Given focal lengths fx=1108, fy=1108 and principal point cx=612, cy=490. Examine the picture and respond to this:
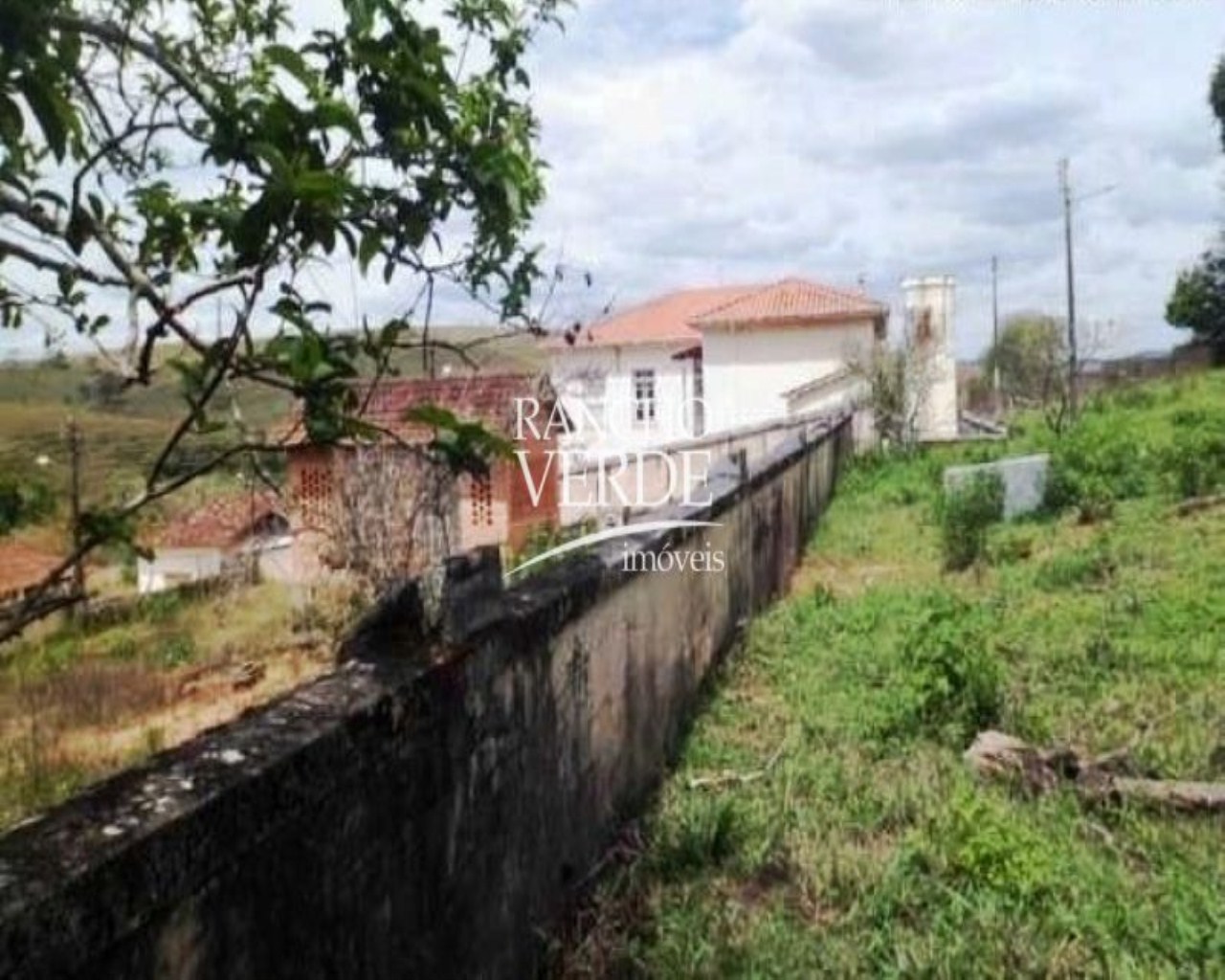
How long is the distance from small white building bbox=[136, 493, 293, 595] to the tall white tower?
14786mm

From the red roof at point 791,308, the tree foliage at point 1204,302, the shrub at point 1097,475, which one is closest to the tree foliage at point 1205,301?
the tree foliage at point 1204,302

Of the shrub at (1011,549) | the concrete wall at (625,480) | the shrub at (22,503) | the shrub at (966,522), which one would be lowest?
the shrub at (1011,549)

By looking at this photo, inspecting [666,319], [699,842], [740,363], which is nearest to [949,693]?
[699,842]

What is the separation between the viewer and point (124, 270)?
190cm

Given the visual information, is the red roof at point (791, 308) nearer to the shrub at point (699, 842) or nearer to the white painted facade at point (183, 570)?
the white painted facade at point (183, 570)

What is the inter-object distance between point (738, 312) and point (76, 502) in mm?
30273

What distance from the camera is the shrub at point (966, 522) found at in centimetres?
957

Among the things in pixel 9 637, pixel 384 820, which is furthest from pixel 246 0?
pixel 384 820

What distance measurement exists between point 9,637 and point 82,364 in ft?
1.92

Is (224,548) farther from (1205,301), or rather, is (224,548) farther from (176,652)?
(1205,301)

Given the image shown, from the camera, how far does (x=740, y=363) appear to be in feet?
103

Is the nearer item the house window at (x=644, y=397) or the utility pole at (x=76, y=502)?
the utility pole at (x=76, y=502)

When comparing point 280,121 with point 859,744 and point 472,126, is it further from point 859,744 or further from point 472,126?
point 859,744

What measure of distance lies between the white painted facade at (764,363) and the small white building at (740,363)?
0.09ft
